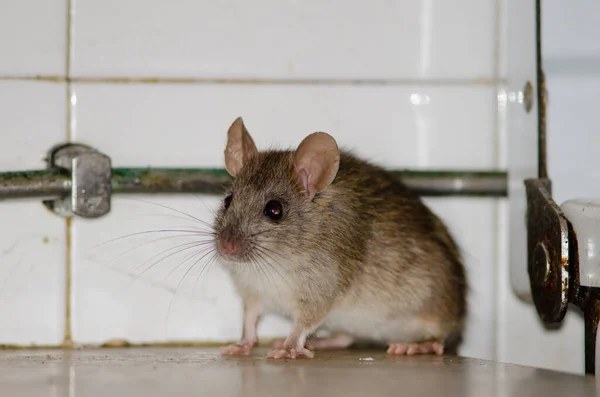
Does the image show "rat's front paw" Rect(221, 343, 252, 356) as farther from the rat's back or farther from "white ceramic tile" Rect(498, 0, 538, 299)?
"white ceramic tile" Rect(498, 0, 538, 299)

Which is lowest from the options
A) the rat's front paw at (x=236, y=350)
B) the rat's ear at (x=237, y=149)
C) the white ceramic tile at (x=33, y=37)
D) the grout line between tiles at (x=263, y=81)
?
the rat's front paw at (x=236, y=350)

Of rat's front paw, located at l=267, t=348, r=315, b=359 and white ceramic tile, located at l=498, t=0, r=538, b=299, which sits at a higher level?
white ceramic tile, located at l=498, t=0, r=538, b=299

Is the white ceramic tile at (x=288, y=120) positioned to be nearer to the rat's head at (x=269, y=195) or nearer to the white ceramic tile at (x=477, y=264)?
the white ceramic tile at (x=477, y=264)

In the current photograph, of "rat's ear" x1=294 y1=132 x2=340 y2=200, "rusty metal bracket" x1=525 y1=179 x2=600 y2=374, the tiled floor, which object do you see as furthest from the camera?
"rat's ear" x1=294 y1=132 x2=340 y2=200

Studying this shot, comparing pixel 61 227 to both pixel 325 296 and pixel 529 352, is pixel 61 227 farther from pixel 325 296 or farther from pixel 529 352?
pixel 529 352

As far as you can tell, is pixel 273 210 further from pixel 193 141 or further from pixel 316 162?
pixel 193 141

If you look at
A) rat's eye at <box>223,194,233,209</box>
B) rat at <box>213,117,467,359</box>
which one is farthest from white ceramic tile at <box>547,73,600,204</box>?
rat's eye at <box>223,194,233,209</box>

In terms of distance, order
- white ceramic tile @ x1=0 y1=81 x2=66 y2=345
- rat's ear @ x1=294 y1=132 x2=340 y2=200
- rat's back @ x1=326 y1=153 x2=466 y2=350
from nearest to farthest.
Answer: rat's ear @ x1=294 y1=132 x2=340 y2=200, rat's back @ x1=326 y1=153 x2=466 y2=350, white ceramic tile @ x1=0 y1=81 x2=66 y2=345

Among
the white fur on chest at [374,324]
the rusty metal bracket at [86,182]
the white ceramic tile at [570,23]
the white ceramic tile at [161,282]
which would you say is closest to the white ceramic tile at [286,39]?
the white ceramic tile at [570,23]

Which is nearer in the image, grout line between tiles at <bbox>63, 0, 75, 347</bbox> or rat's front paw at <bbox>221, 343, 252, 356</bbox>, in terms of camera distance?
rat's front paw at <bbox>221, 343, 252, 356</bbox>
